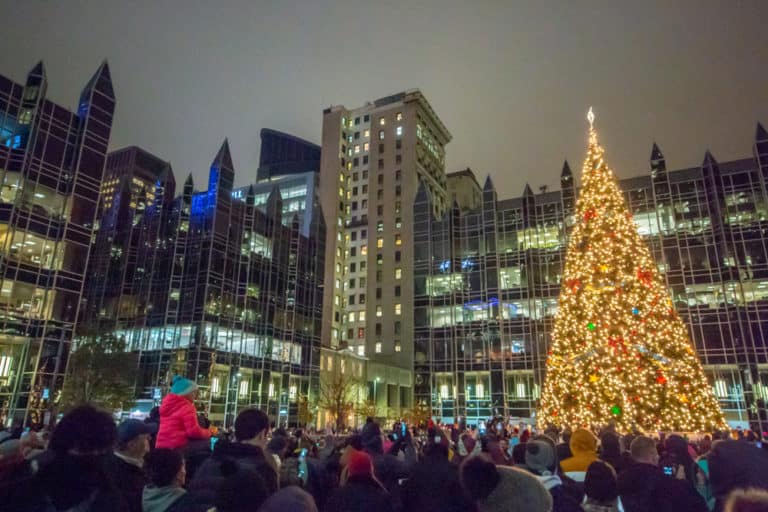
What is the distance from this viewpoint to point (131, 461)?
477 cm

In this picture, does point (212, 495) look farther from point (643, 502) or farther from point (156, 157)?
point (156, 157)

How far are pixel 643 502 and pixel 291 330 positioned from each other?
5594cm

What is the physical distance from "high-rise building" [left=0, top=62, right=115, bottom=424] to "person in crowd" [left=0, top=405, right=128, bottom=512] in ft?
114

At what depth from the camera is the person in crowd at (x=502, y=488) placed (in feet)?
10.7

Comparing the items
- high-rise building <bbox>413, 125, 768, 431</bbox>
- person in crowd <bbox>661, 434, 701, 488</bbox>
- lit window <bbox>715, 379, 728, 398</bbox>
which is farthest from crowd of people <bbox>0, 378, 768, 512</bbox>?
lit window <bbox>715, 379, 728, 398</bbox>

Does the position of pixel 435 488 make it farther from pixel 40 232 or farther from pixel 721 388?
pixel 721 388

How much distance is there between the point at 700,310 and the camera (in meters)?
49.7

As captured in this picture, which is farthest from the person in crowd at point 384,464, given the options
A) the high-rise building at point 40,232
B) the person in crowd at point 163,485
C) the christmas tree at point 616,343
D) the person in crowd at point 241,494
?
the high-rise building at point 40,232

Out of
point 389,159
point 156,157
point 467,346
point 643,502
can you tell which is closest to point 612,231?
point 643,502

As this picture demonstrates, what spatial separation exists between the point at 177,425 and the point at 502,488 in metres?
4.67

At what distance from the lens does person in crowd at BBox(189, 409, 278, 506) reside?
4391mm

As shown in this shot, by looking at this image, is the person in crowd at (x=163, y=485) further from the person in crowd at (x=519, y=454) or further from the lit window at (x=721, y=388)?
the lit window at (x=721, y=388)

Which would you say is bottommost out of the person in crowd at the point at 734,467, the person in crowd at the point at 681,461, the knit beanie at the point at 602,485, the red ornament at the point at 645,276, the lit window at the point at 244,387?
the person in crowd at the point at 681,461

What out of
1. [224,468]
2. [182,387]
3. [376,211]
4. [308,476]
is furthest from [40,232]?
[376,211]
